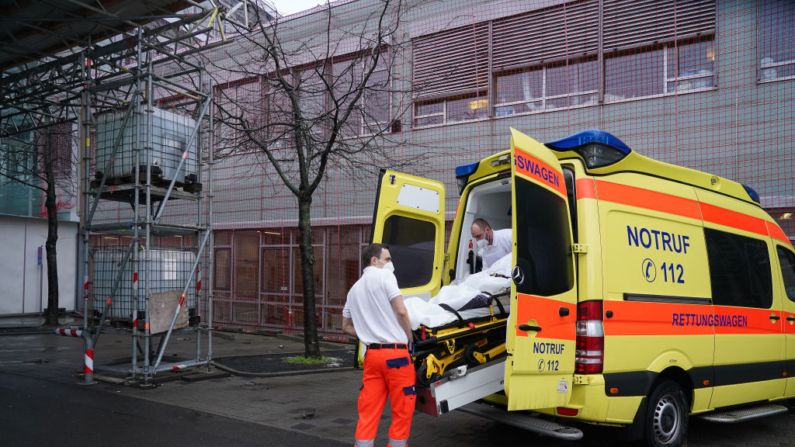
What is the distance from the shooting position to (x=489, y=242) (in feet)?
20.0

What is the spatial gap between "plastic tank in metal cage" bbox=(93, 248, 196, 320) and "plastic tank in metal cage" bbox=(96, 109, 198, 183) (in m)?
1.19

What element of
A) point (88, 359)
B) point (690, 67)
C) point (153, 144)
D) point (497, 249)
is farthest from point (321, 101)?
point (497, 249)

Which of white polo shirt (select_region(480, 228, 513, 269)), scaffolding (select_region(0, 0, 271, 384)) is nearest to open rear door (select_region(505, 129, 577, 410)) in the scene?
white polo shirt (select_region(480, 228, 513, 269))

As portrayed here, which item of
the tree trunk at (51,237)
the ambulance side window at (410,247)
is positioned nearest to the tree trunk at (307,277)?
the ambulance side window at (410,247)

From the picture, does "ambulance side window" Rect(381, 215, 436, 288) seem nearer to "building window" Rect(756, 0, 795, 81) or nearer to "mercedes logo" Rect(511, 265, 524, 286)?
"mercedes logo" Rect(511, 265, 524, 286)

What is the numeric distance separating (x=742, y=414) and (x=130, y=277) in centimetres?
796

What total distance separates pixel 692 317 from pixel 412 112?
29.8 feet

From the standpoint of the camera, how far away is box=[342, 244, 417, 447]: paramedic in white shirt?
434 centimetres

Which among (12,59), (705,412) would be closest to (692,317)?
(705,412)

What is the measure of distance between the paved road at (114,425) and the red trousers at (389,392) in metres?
1.42

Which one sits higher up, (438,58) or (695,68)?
(438,58)

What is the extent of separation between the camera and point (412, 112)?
44.1ft

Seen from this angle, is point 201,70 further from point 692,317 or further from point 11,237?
point 11,237

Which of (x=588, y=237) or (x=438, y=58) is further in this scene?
(x=438, y=58)
